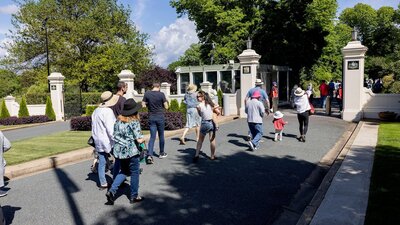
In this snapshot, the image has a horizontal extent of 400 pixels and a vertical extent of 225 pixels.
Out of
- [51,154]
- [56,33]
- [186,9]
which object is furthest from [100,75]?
[51,154]

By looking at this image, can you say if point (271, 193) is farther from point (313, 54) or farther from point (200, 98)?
point (313, 54)

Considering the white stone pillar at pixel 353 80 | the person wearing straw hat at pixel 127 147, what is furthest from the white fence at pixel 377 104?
the person wearing straw hat at pixel 127 147

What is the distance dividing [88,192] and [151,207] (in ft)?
4.95

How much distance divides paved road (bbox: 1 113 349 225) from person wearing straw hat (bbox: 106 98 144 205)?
307 millimetres

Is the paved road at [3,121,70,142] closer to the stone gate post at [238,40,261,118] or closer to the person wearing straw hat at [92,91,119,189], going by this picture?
the stone gate post at [238,40,261,118]

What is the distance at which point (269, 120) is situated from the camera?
15297mm

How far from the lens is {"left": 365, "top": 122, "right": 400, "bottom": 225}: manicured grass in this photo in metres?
4.57

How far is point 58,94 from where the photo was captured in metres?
22.0

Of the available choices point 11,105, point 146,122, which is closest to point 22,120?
point 11,105

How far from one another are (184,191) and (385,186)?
333 centimetres

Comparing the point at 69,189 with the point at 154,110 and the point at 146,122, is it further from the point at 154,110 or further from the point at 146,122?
the point at 146,122

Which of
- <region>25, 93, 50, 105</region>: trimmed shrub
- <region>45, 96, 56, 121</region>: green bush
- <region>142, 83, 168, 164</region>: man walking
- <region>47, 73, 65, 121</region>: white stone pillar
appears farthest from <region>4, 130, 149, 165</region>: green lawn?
<region>25, 93, 50, 105</region>: trimmed shrub

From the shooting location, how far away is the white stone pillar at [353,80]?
14.9 metres

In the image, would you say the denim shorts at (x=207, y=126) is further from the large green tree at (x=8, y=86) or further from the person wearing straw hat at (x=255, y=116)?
the large green tree at (x=8, y=86)
